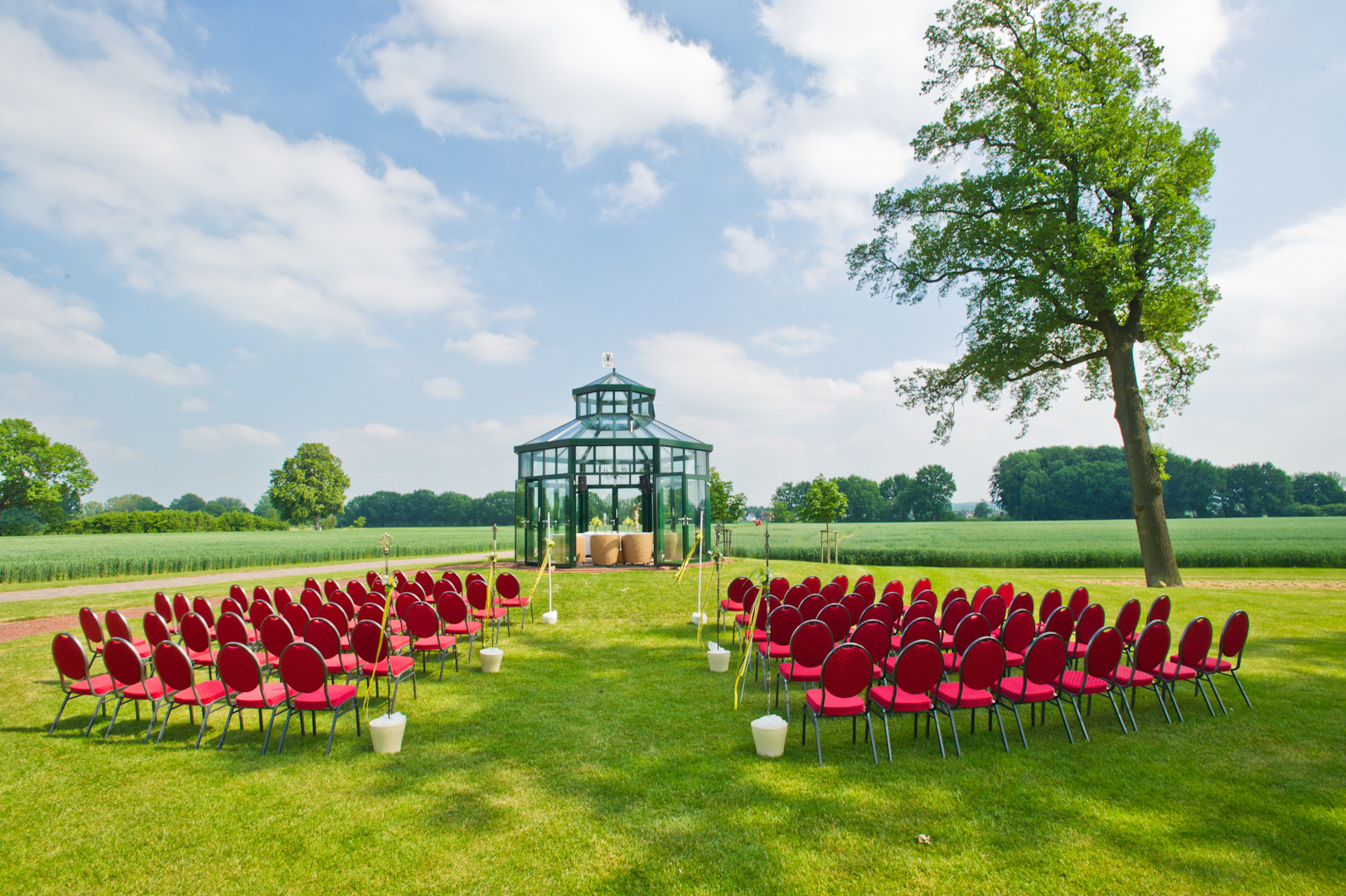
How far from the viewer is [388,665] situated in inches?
242

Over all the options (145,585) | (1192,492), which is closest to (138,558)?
(145,585)

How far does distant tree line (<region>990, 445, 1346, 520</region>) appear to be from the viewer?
6931 cm

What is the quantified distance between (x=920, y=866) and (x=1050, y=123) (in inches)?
651

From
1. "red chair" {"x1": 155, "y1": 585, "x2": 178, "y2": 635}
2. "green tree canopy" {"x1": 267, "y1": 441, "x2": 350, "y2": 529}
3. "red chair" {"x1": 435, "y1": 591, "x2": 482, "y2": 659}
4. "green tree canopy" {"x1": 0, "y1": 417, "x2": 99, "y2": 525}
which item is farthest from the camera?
"green tree canopy" {"x1": 267, "y1": 441, "x2": 350, "y2": 529}

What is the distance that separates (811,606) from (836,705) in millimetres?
2435

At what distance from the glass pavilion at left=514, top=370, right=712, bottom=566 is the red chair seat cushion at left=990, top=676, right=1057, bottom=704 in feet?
39.9

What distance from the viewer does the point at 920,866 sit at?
3.33m

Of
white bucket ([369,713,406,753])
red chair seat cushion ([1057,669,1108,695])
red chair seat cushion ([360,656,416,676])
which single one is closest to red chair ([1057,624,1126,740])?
red chair seat cushion ([1057,669,1108,695])

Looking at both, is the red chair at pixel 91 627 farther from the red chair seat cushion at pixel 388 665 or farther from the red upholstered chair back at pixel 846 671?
the red upholstered chair back at pixel 846 671

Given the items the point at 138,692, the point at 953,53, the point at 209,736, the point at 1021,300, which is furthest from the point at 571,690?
the point at 953,53

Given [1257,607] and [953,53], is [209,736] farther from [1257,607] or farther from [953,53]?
[953,53]

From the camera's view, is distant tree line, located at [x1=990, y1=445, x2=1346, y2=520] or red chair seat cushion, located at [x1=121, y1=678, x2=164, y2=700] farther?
distant tree line, located at [x1=990, y1=445, x2=1346, y2=520]

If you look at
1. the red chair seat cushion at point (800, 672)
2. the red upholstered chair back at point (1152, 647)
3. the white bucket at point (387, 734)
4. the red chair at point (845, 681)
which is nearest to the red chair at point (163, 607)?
the white bucket at point (387, 734)

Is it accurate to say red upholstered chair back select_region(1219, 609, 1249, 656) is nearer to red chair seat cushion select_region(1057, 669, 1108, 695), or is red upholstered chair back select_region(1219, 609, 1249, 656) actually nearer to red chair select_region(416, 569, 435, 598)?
red chair seat cushion select_region(1057, 669, 1108, 695)
